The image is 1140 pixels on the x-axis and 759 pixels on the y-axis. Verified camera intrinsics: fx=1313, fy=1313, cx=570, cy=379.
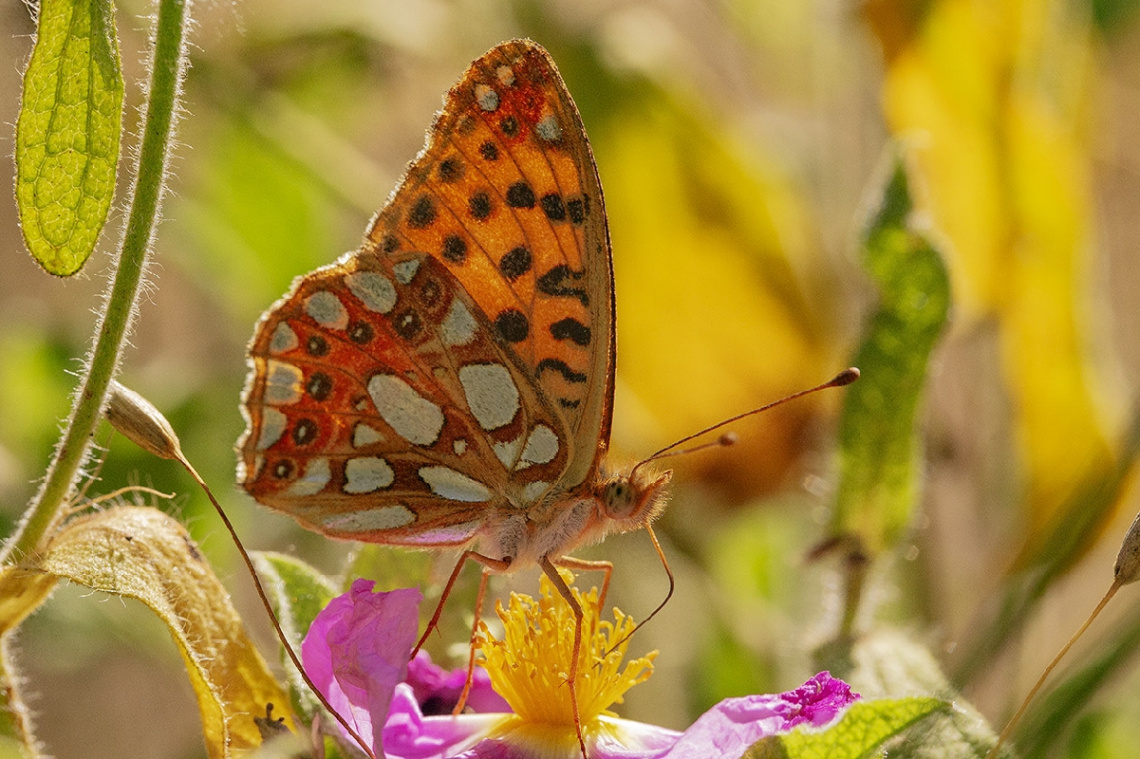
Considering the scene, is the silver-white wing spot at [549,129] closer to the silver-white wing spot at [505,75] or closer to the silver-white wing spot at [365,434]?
the silver-white wing spot at [505,75]

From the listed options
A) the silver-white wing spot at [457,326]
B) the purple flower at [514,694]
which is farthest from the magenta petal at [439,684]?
the silver-white wing spot at [457,326]

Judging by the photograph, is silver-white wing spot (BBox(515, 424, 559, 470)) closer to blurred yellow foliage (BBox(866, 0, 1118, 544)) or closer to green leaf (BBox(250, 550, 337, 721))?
green leaf (BBox(250, 550, 337, 721))

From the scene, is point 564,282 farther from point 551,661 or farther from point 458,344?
point 551,661

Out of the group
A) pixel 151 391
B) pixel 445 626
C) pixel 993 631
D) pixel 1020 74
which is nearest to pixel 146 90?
pixel 445 626

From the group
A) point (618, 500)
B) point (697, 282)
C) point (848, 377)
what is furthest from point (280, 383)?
point (697, 282)

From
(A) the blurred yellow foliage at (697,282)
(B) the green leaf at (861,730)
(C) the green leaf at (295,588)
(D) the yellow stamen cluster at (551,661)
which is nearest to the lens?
(B) the green leaf at (861,730)

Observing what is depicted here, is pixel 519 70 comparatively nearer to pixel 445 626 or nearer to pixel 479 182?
pixel 479 182

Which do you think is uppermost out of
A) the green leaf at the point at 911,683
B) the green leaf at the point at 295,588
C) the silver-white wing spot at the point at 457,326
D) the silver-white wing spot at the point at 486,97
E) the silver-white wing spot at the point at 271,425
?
the silver-white wing spot at the point at 486,97

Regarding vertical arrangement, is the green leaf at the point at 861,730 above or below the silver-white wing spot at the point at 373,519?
below
